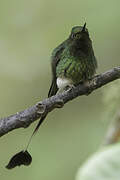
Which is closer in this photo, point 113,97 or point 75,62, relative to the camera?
point 75,62

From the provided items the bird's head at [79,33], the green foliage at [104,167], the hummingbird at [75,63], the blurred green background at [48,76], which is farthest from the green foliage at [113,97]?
the green foliage at [104,167]

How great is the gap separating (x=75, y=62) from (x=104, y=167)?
1.52 meters

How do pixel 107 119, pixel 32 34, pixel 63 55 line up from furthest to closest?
pixel 32 34
pixel 107 119
pixel 63 55

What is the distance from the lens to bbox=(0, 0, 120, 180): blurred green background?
649 cm

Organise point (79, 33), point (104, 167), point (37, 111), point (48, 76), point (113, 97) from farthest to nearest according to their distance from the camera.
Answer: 1. point (48, 76)
2. point (113, 97)
3. point (79, 33)
4. point (37, 111)
5. point (104, 167)

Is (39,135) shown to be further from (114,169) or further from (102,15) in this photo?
(114,169)

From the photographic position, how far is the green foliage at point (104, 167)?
2123 mm

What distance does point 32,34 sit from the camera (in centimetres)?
779

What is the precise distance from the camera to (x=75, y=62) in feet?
11.8

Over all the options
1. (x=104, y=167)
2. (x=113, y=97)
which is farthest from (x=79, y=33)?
(x=104, y=167)

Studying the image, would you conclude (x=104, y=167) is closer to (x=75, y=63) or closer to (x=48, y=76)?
(x=75, y=63)

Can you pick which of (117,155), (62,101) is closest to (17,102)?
(62,101)

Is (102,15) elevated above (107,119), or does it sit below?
above

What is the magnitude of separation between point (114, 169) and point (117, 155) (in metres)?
0.09
